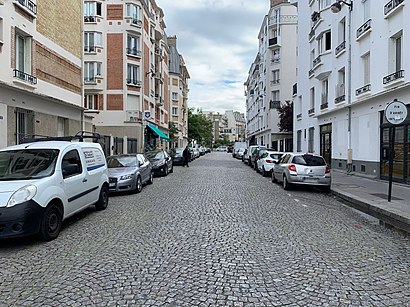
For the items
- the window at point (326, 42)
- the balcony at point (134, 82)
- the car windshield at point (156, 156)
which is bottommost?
the car windshield at point (156, 156)

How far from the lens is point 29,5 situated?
1520 centimetres

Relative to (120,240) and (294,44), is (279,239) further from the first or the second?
(294,44)

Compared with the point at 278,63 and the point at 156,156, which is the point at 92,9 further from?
the point at 278,63

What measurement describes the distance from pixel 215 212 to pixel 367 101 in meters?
11.9

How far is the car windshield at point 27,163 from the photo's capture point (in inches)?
266

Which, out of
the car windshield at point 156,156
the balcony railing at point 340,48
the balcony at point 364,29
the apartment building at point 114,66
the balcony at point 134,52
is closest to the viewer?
the balcony at point 364,29

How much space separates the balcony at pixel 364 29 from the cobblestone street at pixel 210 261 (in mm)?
11535

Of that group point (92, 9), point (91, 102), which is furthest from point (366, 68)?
point (92, 9)

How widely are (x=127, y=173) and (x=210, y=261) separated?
780 cm

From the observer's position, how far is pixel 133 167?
519 inches

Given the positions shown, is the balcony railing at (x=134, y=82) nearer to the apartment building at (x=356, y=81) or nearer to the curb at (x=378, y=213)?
the apartment building at (x=356, y=81)

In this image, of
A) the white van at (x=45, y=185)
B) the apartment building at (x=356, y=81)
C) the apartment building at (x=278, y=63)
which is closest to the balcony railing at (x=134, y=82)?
the apartment building at (x=356, y=81)

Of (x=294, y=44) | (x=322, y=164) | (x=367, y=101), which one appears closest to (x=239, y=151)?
(x=294, y=44)

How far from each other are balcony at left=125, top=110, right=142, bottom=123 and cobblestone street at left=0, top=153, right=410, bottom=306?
26.1 m
